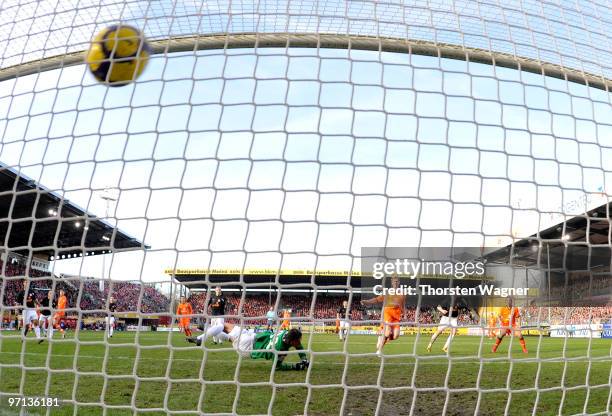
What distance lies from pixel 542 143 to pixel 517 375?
3.85m

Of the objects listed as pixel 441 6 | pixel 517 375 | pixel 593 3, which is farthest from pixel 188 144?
pixel 517 375

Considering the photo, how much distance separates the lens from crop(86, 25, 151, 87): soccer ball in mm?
3230

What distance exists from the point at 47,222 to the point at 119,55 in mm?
1240

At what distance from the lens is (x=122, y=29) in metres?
3.30

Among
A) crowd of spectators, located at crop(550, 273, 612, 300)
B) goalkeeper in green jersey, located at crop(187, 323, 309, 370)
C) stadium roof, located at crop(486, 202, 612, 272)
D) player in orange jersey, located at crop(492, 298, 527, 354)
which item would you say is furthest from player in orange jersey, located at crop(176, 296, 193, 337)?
crowd of spectators, located at crop(550, 273, 612, 300)

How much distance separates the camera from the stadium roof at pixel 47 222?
124 inches

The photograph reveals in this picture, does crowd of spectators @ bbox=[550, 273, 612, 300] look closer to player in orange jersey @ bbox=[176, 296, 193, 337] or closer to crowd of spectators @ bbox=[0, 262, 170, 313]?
player in orange jersey @ bbox=[176, 296, 193, 337]

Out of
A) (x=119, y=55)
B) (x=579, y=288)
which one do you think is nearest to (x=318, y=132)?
(x=119, y=55)

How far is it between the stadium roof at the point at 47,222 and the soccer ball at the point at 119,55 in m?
0.79

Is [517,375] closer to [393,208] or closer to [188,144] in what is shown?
[393,208]

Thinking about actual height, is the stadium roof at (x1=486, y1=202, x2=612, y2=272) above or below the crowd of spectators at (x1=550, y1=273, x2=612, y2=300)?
above

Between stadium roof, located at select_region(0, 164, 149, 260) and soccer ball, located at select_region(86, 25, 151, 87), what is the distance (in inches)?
31.0

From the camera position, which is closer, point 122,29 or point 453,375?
point 122,29

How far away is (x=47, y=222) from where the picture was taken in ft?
11.8
